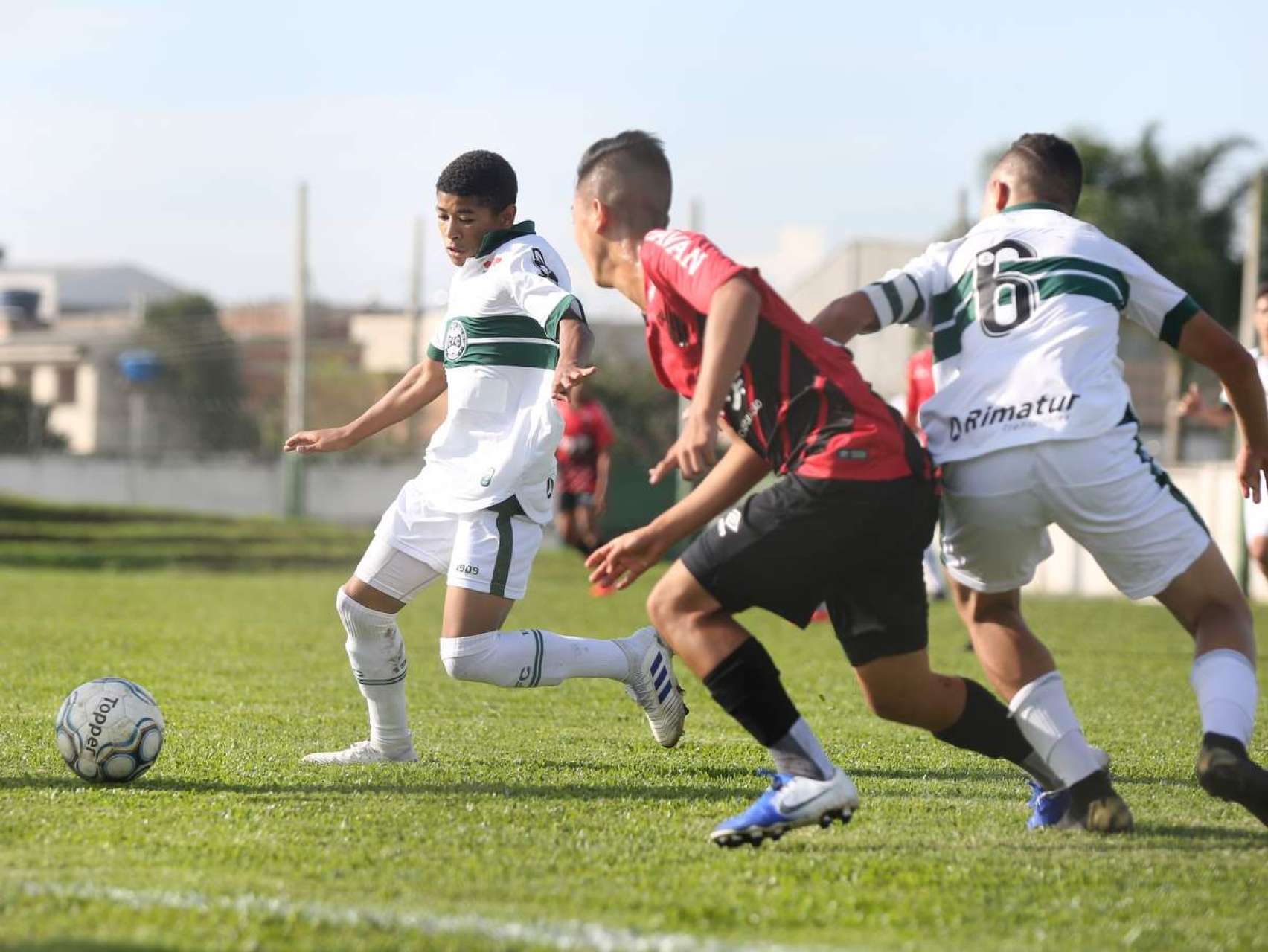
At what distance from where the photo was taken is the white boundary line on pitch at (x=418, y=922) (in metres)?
3.34

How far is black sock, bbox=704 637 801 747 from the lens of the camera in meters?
4.35

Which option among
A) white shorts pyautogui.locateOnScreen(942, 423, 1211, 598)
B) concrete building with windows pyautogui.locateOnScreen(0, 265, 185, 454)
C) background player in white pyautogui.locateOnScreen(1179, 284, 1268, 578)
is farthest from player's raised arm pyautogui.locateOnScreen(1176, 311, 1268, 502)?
concrete building with windows pyautogui.locateOnScreen(0, 265, 185, 454)

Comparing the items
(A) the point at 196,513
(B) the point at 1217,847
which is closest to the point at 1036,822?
(B) the point at 1217,847

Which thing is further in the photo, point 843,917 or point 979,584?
point 979,584

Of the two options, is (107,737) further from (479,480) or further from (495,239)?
(495,239)

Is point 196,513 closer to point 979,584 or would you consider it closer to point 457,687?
point 457,687

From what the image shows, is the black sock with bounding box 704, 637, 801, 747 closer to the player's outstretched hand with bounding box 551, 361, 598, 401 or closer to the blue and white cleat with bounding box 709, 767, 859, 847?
the blue and white cleat with bounding box 709, 767, 859, 847

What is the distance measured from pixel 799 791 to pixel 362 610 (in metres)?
2.22

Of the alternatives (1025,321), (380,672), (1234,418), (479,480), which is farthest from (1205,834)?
(1234,418)

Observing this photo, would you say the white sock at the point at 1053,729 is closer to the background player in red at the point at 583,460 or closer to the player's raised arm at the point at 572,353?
the player's raised arm at the point at 572,353

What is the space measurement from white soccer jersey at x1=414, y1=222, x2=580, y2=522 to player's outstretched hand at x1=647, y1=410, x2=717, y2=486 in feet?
6.12

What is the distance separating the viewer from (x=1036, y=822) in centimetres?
485

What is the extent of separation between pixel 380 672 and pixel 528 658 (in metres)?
0.56

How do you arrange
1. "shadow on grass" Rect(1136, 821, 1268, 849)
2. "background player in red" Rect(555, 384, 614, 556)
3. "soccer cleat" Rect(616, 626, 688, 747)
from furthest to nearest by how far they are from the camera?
"background player in red" Rect(555, 384, 614, 556) → "soccer cleat" Rect(616, 626, 688, 747) → "shadow on grass" Rect(1136, 821, 1268, 849)
